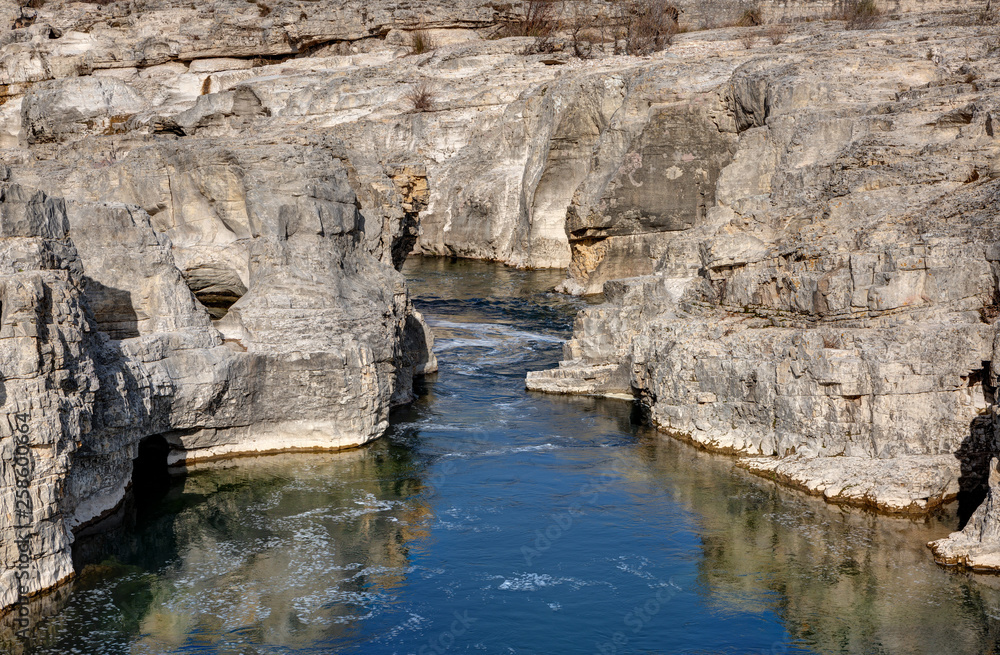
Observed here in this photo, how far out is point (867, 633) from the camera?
13.6m

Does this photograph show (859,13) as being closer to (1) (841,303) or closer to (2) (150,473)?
(1) (841,303)

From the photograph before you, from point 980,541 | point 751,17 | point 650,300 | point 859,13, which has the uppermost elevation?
point 751,17

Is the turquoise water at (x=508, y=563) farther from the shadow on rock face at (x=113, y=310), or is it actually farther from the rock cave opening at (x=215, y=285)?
the rock cave opening at (x=215, y=285)

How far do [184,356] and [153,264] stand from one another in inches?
73.0

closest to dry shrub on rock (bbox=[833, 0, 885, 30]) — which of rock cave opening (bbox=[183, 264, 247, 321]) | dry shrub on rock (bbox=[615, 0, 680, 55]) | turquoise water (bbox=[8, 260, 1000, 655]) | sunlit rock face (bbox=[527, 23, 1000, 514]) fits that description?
dry shrub on rock (bbox=[615, 0, 680, 55])

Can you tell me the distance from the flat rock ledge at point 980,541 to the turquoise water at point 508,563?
0.87ft

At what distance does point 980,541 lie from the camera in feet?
49.4

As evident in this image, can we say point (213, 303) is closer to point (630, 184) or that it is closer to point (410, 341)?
point (410, 341)

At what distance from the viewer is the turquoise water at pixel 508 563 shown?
13.6 m

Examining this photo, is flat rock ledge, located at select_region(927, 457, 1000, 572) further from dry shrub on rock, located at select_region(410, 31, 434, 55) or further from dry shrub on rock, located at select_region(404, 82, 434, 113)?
dry shrub on rock, located at select_region(410, 31, 434, 55)

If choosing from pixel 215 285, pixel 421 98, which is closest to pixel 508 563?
pixel 215 285

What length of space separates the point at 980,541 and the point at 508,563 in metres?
6.99

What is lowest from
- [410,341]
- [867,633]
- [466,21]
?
[867,633]

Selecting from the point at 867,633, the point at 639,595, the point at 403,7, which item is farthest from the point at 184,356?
the point at 403,7
